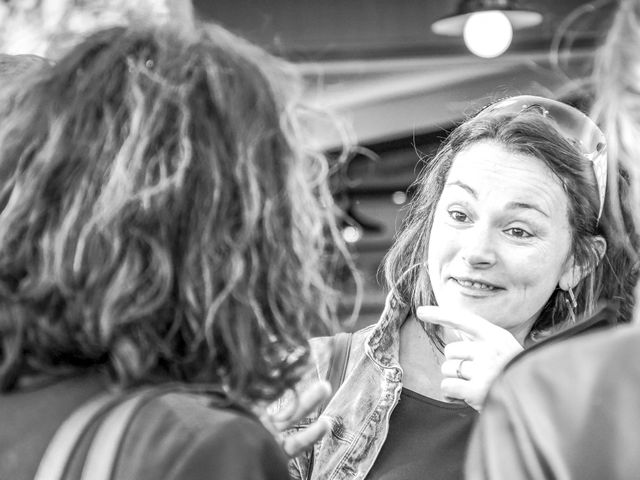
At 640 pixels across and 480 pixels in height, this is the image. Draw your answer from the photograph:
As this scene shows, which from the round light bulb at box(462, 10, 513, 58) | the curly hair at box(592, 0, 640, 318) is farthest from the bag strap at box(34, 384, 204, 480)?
the round light bulb at box(462, 10, 513, 58)

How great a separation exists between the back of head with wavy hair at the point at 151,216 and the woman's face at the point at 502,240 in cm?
85

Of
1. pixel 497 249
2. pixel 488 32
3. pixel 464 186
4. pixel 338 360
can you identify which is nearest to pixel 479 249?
pixel 497 249

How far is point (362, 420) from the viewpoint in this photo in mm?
1951

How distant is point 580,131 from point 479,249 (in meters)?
0.36

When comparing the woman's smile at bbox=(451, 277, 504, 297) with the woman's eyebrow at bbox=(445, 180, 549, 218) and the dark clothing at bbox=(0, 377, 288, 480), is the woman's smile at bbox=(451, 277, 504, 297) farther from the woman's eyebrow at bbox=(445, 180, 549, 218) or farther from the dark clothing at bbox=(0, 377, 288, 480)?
the dark clothing at bbox=(0, 377, 288, 480)

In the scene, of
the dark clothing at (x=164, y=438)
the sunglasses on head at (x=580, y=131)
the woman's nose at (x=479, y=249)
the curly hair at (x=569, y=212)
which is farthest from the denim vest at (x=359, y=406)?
the dark clothing at (x=164, y=438)

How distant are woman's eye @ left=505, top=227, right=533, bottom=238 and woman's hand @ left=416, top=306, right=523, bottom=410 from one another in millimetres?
265

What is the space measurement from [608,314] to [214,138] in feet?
2.13

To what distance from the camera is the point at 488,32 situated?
5.33 m

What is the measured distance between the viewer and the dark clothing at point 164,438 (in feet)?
3.40

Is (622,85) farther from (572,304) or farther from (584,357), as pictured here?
(572,304)

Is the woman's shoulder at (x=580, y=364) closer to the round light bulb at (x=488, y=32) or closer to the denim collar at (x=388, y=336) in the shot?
the denim collar at (x=388, y=336)

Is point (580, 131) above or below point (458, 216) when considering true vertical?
above

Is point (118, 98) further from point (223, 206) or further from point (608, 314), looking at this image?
point (608, 314)
